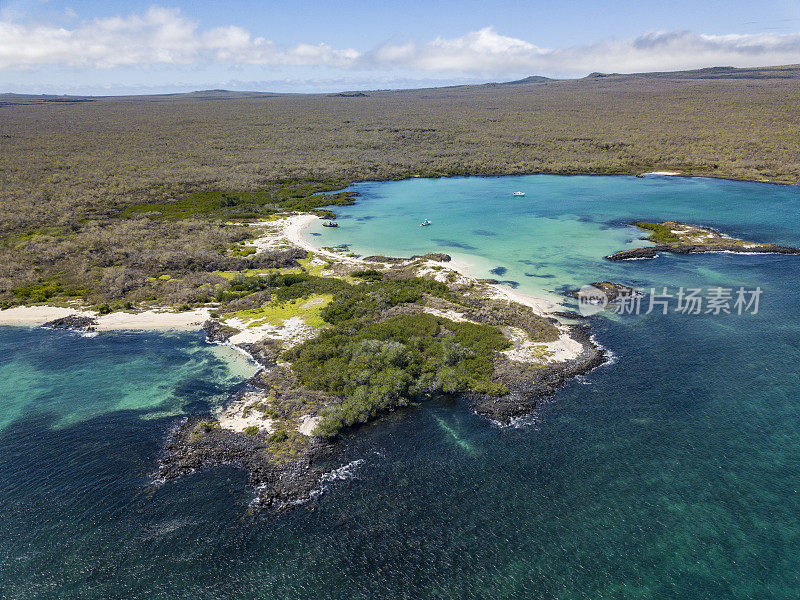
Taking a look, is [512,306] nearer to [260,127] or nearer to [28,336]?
[28,336]

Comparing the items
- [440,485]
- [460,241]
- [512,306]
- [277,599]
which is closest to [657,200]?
[460,241]

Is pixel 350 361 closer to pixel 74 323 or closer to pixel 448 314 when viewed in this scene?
pixel 448 314

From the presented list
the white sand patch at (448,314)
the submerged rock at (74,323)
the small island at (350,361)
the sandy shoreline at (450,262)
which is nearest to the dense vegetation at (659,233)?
the sandy shoreline at (450,262)

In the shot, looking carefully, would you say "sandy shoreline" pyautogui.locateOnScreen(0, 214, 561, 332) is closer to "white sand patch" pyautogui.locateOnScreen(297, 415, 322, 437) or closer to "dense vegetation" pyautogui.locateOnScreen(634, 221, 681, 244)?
"white sand patch" pyautogui.locateOnScreen(297, 415, 322, 437)

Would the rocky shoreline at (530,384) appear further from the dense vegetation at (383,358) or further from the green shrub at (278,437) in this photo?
the green shrub at (278,437)

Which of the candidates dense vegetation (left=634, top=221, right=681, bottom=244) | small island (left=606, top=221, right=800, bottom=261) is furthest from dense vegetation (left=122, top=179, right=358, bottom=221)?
dense vegetation (left=634, top=221, right=681, bottom=244)
